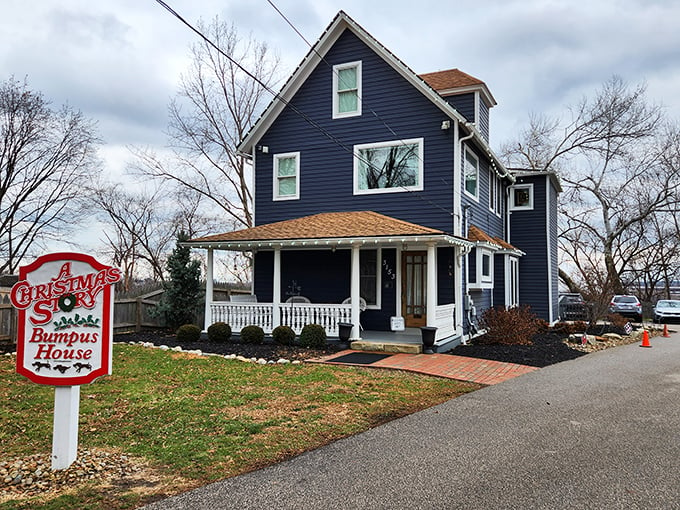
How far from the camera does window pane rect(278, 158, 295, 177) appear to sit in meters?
15.7

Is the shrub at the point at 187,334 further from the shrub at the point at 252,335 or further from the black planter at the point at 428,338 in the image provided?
the black planter at the point at 428,338

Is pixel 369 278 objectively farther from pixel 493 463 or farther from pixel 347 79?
pixel 493 463

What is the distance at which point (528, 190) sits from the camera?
67.5 feet

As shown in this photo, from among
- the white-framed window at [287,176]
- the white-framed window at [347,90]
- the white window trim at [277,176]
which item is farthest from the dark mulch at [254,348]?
the white-framed window at [347,90]

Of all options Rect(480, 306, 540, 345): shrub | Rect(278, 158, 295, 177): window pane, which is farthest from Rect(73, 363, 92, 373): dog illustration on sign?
Rect(278, 158, 295, 177): window pane

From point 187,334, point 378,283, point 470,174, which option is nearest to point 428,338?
point 378,283

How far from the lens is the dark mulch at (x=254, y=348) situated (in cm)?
1123

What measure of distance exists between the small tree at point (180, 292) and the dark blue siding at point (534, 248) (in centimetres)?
1239

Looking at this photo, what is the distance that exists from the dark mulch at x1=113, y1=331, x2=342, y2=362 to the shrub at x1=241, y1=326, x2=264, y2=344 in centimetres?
13

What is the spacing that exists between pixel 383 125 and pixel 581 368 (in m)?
7.99

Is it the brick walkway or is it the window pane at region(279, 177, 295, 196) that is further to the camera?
the window pane at region(279, 177, 295, 196)

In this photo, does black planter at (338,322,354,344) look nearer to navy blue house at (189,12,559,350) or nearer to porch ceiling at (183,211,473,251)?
navy blue house at (189,12,559,350)

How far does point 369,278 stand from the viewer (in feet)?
47.1

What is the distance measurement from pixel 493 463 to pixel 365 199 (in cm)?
1048
